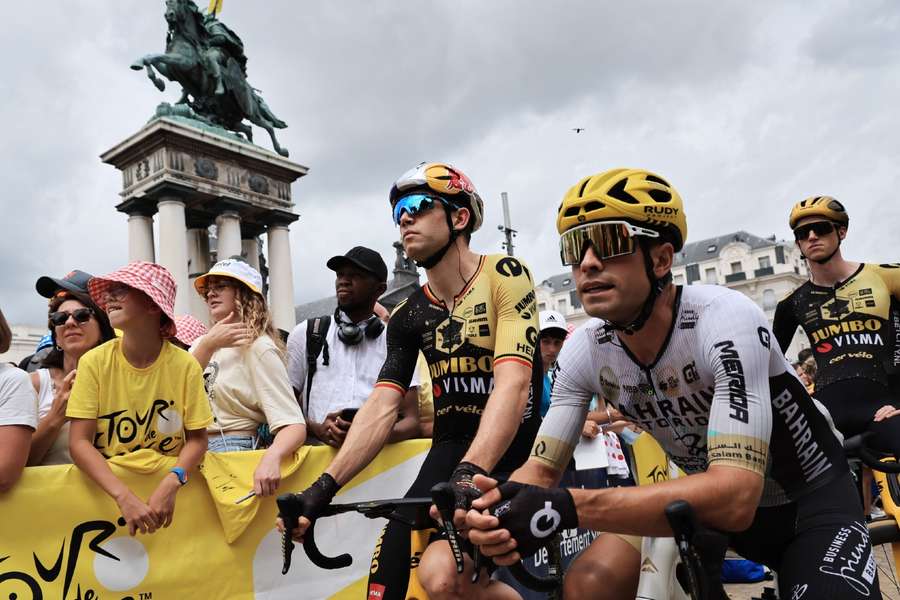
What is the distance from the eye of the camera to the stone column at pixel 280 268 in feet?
114

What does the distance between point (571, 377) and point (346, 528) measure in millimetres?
2647

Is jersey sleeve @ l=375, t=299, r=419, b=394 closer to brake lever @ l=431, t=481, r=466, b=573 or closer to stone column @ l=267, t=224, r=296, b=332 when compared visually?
brake lever @ l=431, t=481, r=466, b=573

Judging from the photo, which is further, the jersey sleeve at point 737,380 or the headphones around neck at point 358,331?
the headphones around neck at point 358,331

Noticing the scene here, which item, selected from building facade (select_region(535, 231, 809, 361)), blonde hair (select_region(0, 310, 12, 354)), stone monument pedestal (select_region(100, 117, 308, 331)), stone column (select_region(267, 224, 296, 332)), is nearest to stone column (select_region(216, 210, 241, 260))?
stone monument pedestal (select_region(100, 117, 308, 331))

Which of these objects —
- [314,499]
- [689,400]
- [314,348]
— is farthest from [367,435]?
[314,348]

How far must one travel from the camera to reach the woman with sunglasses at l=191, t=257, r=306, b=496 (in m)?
4.34

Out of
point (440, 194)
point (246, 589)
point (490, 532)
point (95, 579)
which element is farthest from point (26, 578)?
point (490, 532)

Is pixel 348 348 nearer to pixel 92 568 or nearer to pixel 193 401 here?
pixel 193 401

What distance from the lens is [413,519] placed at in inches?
102

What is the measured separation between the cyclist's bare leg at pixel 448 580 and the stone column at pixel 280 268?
3268 cm

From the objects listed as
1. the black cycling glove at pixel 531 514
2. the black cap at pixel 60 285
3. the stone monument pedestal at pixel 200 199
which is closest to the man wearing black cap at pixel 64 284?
the black cap at pixel 60 285

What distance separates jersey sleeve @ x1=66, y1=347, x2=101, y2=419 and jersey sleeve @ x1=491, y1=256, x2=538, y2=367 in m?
2.07

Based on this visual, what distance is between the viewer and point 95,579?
3824mm

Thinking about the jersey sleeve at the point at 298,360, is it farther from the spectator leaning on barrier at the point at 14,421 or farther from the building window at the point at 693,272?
the building window at the point at 693,272
